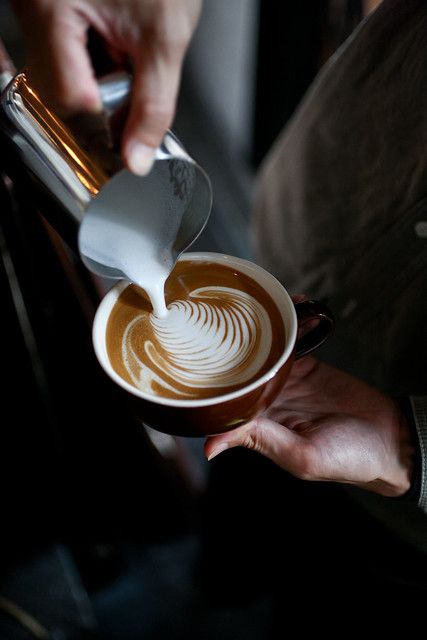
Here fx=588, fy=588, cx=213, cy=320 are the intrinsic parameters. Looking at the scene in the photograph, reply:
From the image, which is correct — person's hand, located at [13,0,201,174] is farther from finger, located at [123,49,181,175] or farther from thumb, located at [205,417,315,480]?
thumb, located at [205,417,315,480]

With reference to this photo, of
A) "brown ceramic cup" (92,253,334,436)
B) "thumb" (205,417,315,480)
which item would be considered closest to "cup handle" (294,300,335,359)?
"brown ceramic cup" (92,253,334,436)

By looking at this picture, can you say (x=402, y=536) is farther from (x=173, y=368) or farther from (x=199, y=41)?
(x=199, y=41)

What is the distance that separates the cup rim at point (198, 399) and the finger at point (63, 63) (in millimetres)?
242

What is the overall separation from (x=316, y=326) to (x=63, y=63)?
0.47m

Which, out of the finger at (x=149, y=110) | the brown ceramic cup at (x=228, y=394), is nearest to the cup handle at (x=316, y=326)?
the brown ceramic cup at (x=228, y=394)

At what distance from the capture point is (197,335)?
2.67ft

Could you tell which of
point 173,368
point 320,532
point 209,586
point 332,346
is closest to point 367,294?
point 332,346

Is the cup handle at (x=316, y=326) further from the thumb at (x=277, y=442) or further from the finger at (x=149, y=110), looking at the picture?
the finger at (x=149, y=110)

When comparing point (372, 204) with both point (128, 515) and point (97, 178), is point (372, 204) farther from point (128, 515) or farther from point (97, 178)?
point (128, 515)

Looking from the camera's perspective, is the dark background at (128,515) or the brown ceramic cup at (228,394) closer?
the brown ceramic cup at (228,394)

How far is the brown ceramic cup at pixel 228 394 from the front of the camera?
0.67m

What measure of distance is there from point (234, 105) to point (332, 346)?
1849 mm

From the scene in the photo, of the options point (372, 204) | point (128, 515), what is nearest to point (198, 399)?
point (372, 204)

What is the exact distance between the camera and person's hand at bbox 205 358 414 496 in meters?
0.75
